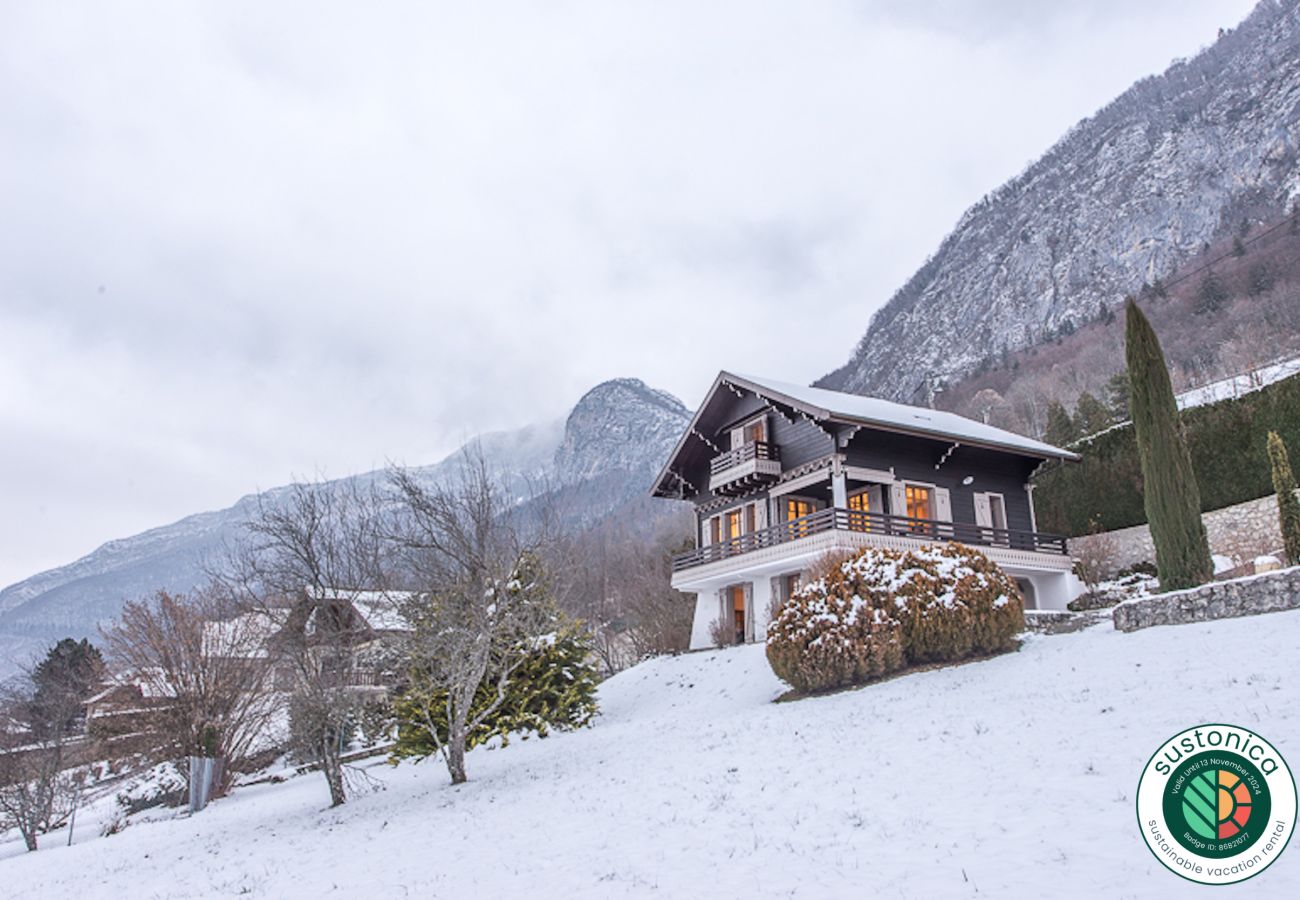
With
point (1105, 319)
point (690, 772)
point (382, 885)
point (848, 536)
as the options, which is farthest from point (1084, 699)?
point (1105, 319)

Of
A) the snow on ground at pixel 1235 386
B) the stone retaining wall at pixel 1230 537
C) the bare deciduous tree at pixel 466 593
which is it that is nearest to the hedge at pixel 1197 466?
the stone retaining wall at pixel 1230 537

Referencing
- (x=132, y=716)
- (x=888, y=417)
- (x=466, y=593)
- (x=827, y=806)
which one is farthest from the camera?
(x=132, y=716)

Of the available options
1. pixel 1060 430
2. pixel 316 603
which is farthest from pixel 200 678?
pixel 1060 430

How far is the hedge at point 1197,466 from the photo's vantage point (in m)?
23.8

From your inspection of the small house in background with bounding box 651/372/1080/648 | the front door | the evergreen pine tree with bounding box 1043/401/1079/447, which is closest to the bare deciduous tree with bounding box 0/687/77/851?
the small house in background with bounding box 651/372/1080/648

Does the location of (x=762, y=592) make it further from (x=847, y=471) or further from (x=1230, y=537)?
(x=1230, y=537)

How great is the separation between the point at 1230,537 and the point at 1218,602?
505 inches

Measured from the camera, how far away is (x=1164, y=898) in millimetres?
5465

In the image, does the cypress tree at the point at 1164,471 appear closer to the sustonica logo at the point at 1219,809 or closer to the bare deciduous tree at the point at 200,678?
the sustonica logo at the point at 1219,809

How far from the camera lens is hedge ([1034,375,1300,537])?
2377 cm

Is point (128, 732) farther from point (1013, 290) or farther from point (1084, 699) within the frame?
point (1013, 290)

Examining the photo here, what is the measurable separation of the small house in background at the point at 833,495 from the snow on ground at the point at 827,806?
26.3ft

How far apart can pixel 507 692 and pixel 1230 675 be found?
1425cm

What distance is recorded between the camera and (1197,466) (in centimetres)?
2552
